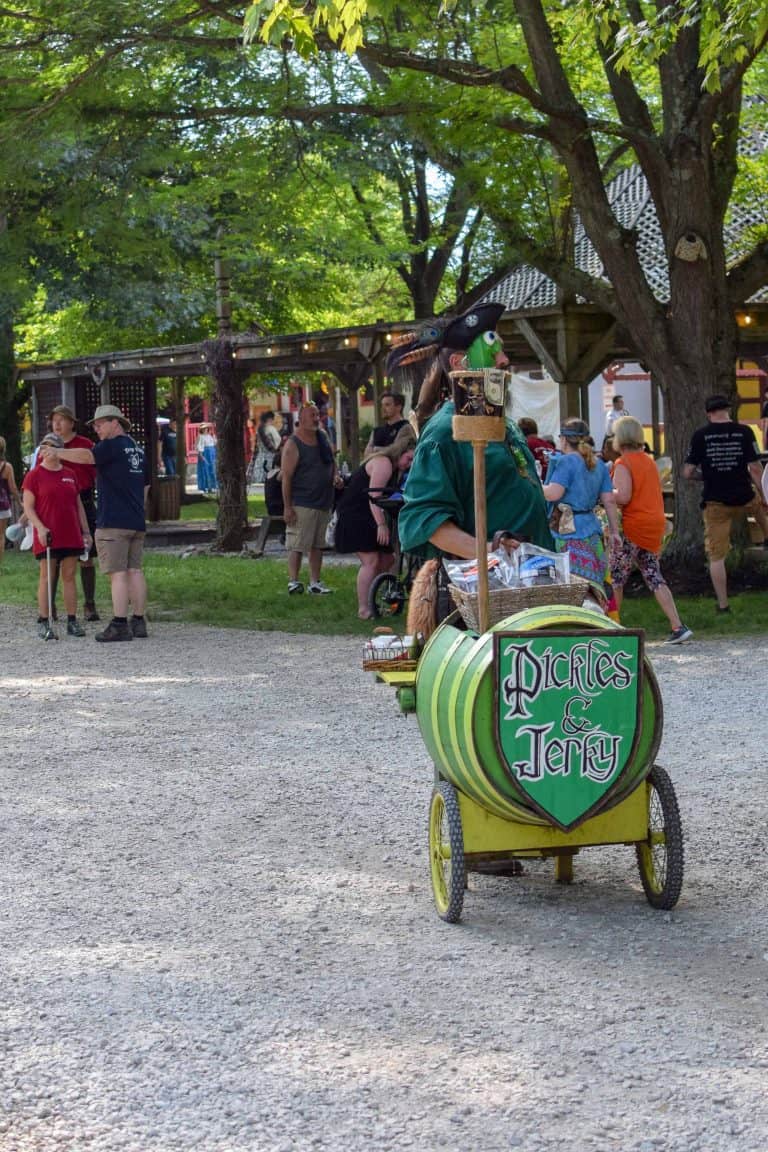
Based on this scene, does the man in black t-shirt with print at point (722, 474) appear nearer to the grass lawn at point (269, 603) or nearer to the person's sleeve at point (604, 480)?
the grass lawn at point (269, 603)

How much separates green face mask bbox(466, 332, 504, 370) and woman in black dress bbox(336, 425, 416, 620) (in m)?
8.02

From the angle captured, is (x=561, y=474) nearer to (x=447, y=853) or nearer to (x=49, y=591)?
(x=49, y=591)

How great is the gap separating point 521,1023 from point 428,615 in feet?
5.79

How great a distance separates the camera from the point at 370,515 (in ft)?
44.6

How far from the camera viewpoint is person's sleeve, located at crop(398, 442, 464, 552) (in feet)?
17.5

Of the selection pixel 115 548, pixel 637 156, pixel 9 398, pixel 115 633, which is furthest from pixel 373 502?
pixel 9 398

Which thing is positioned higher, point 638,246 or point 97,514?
point 638,246

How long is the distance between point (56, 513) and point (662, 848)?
8618 millimetres

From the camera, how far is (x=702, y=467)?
43.3 ft

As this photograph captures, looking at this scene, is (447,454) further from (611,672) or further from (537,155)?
(537,155)

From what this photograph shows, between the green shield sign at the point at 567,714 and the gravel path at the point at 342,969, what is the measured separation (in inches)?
18.7

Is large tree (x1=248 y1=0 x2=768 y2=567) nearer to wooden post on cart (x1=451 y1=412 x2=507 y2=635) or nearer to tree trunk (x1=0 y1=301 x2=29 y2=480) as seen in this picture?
wooden post on cart (x1=451 y1=412 x2=507 y2=635)

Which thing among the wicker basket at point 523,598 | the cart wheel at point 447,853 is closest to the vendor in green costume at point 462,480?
the wicker basket at point 523,598

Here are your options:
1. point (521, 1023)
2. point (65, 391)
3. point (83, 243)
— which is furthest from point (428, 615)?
point (65, 391)
